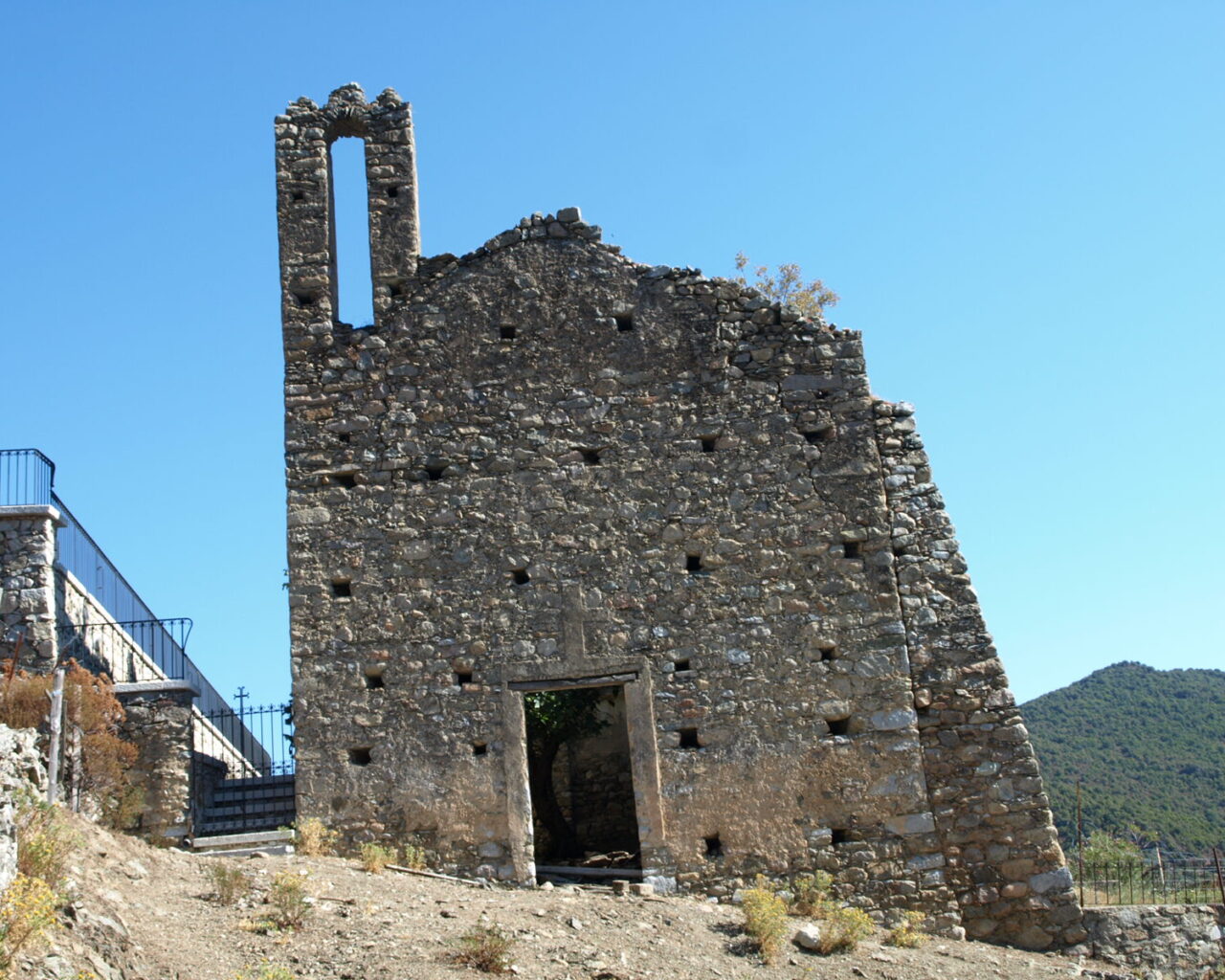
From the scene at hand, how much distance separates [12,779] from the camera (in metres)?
8.18

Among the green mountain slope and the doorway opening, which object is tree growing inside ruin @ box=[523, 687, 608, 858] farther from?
the green mountain slope

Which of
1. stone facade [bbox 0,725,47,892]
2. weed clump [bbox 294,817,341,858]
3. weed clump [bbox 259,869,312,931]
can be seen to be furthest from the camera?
weed clump [bbox 294,817,341,858]

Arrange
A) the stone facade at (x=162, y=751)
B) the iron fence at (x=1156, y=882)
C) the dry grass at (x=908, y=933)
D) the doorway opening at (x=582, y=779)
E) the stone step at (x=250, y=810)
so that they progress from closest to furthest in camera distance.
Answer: the dry grass at (x=908, y=933) → the stone facade at (x=162, y=751) → the stone step at (x=250, y=810) → the iron fence at (x=1156, y=882) → the doorway opening at (x=582, y=779)

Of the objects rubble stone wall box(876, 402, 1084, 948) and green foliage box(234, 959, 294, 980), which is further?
rubble stone wall box(876, 402, 1084, 948)

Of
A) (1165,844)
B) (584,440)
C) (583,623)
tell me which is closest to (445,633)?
(583,623)

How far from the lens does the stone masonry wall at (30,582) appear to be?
41.4 feet

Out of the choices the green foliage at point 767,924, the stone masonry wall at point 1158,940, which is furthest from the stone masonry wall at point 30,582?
the stone masonry wall at point 1158,940

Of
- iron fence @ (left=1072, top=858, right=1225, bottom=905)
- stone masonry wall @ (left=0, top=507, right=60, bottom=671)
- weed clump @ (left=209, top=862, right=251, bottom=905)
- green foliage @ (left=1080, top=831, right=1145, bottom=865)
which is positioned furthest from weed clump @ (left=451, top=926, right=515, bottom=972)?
green foliage @ (left=1080, top=831, right=1145, bottom=865)

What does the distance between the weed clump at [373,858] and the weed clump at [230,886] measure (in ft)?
4.65

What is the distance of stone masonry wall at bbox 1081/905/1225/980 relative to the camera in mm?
10547

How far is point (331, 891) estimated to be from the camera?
9.27 metres

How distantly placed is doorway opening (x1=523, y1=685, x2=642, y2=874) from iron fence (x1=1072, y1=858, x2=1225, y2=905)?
189 inches

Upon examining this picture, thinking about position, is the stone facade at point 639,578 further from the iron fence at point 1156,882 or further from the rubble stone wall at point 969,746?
the iron fence at point 1156,882

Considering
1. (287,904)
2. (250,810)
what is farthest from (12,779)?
(250,810)
